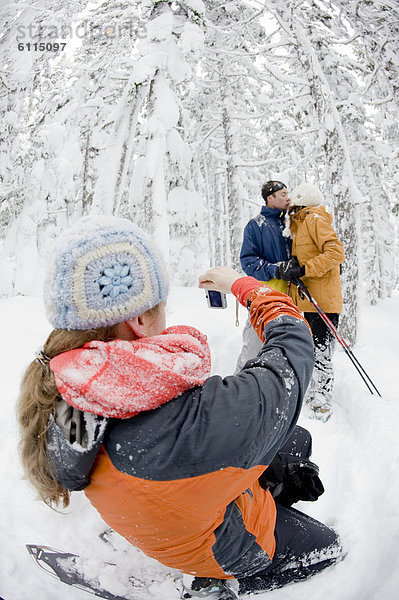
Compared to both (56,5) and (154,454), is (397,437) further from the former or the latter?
(56,5)

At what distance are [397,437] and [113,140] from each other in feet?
23.3

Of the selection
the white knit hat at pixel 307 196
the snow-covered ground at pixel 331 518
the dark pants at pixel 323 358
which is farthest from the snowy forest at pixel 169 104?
the snow-covered ground at pixel 331 518

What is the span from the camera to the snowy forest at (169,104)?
6609 mm

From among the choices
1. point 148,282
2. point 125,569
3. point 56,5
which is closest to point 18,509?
point 125,569

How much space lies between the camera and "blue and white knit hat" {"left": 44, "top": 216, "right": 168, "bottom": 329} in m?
1.14

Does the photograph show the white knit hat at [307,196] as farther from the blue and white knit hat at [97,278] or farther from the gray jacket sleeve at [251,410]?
the blue and white knit hat at [97,278]

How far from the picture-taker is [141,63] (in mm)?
6332

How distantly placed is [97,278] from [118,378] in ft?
1.10

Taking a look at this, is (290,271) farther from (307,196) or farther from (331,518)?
(331,518)

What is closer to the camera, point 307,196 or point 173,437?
point 173,437

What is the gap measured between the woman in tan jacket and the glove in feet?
0.19

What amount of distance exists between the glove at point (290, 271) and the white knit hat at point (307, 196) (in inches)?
28.0
